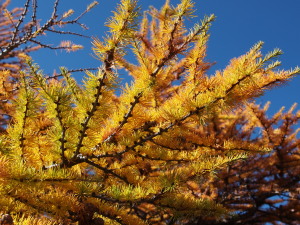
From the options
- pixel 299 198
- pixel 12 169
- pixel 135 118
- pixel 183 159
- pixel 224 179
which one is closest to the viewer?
pixel 12 169

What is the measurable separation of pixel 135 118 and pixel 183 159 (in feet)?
1.87

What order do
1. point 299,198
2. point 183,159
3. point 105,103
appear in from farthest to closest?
point 299,198 < point 183,159 < point 105,103

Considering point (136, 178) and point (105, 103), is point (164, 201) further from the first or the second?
point (105, 103)

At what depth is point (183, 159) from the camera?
7.66 feet

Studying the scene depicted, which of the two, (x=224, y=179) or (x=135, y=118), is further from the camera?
(x=224, y=179)

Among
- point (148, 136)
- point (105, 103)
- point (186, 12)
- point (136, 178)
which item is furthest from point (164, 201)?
point (186, 12)

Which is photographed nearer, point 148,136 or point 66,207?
point 66,207

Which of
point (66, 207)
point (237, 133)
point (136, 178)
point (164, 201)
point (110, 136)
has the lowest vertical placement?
point (66, 207)

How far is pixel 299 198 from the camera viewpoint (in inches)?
173

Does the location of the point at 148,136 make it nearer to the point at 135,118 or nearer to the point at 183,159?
→ the point at 135,118

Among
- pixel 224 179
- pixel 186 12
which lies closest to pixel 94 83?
pixel 186 12

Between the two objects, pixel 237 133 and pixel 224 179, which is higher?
pixel 237 133

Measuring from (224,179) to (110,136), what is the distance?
3468 millimetres

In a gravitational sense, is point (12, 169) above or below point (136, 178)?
below
